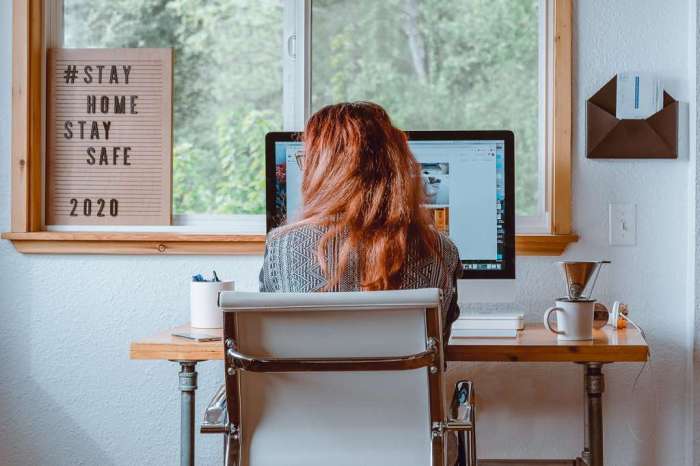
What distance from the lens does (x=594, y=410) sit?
190 cm

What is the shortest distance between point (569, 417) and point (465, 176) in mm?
764

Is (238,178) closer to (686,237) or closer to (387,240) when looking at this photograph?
(387,240)

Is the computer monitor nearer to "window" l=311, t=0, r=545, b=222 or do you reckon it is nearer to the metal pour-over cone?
the metal pour-over cone

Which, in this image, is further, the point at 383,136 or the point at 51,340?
Answer: the point at 51,340

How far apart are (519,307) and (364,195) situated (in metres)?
0.96

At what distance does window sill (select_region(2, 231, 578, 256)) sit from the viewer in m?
2.23

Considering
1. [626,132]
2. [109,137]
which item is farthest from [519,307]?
[109,137]

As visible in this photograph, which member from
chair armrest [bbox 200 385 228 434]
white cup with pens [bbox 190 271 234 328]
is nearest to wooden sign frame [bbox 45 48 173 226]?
white cup with pens [bbox 190 271 234 328]

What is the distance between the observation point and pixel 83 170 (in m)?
2.32

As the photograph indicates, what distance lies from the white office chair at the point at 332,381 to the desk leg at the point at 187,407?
1.64 ft

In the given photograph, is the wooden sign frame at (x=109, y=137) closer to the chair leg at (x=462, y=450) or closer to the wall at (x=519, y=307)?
the wall at (x=519, y=307)

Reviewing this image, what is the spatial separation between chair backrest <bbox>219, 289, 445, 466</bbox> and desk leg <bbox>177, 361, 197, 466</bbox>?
544mm

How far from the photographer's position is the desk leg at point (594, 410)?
1.87 m

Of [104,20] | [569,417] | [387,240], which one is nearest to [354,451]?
[387,240]
